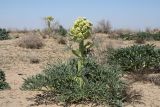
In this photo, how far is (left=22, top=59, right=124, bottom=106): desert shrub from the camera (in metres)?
8.79

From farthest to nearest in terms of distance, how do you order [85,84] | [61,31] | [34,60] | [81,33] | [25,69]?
[61,31]
[34,60]
[25,69]
[85,84]
[81,33]

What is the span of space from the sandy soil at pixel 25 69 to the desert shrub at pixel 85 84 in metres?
0.42

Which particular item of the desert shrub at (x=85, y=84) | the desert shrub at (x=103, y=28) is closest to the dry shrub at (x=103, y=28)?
the desert shrub at (x=103, y=28)

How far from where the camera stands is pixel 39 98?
31.1 feet

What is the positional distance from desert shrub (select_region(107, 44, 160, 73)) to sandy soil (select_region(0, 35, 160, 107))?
98cm

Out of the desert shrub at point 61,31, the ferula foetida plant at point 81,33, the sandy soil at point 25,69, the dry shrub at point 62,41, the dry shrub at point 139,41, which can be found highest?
the ferula foetida plant at point 81,33

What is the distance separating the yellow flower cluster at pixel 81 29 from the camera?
344 inches

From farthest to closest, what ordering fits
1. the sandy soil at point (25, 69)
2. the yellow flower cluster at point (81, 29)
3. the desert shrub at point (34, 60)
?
1. the desert shrub at point (34, 60)
2. the sandy soil at point (25, 69)
3. the yellow flower cluster at point (81, 29)

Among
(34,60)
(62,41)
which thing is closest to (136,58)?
(34,60)

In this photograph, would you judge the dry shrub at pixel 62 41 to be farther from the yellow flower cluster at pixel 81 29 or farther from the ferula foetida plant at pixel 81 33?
the yellow flower cluster at pixel 81 29

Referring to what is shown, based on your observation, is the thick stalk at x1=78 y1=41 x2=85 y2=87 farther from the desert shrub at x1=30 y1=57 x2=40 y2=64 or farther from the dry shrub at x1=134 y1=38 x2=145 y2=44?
the dry shrub at x1=134 y1=38 x2=145 y2=44

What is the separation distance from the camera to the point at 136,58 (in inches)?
463

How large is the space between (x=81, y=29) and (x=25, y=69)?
6.28m

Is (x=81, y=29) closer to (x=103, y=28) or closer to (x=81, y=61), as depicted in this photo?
(x=81, y=61)
